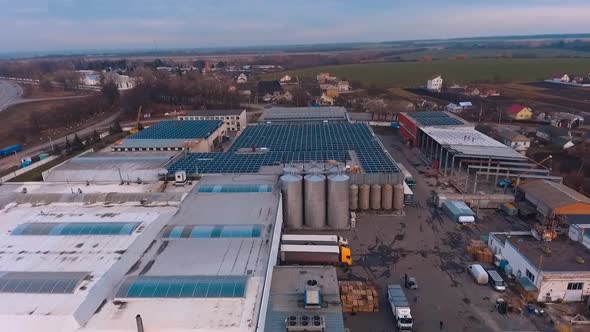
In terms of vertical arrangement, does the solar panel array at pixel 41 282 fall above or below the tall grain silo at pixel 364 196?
above

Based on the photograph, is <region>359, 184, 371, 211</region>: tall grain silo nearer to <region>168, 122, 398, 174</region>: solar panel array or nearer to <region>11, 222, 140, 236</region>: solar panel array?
<region>168, 122, 398, 174</region>: solar panel array

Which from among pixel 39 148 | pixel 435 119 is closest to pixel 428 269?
pixel 435 119

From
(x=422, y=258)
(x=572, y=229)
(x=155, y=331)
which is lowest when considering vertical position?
(x=422, y=258)

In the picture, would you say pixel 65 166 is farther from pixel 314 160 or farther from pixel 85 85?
pixel 85 85

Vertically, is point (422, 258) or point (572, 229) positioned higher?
point (572, 229)

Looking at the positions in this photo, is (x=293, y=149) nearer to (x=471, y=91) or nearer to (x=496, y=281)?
(x=496, y=281)

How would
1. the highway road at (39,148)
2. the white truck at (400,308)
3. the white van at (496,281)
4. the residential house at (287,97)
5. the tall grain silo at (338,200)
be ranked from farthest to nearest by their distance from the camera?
the residential house at (287,97), the highway road at (39,148), the tall grain silo at (338,200), the white van at (496,281), the white truck at (400,308)

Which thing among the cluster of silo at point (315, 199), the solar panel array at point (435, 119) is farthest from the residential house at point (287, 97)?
the cluster of silo at point (315, 199)

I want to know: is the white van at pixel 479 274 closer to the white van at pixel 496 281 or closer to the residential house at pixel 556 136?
the white van at pixel 496 281

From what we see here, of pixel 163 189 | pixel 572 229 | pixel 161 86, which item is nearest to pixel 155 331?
pixel 163 189
